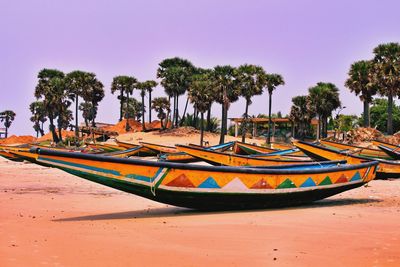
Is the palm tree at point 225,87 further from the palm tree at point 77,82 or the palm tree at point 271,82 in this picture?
the palm tree at point 77,82

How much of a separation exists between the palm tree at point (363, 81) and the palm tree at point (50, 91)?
38105 millimetres

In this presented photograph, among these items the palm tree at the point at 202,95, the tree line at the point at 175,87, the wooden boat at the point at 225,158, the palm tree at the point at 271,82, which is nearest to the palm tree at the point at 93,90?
the tree line at the point at 175,87

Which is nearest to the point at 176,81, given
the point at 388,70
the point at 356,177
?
the point at 388,70

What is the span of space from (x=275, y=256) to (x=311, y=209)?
548 centimetres

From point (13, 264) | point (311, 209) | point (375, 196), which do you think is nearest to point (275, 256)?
point (13, 264)

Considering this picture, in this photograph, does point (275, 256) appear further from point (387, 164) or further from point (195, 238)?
point (387, 164)

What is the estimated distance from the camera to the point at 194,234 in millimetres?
8414

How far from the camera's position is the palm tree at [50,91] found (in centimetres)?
6806

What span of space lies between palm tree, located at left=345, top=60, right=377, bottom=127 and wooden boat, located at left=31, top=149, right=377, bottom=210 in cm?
4013

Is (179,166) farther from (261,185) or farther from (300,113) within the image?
(300,113)

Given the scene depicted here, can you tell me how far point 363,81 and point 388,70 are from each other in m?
4.45

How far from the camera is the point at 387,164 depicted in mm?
17234

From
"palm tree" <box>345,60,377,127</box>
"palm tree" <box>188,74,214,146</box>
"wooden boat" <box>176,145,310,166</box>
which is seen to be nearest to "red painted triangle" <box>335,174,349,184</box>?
"wooden boat" <box>176,145,310,166</box>

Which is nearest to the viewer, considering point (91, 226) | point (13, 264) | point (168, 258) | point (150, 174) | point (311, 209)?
point (13, 264)
